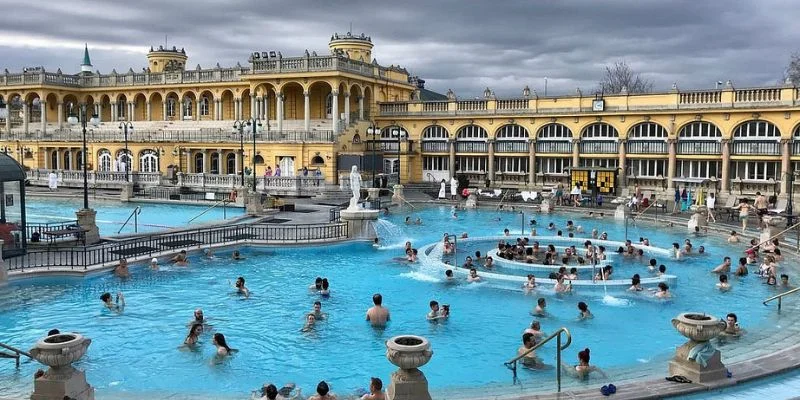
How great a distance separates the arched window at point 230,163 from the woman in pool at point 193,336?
142ft

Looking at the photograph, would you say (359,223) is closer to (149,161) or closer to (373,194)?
(373,194)

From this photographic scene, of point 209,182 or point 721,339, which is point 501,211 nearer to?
point 209,182

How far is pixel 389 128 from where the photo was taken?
5725 centimetres

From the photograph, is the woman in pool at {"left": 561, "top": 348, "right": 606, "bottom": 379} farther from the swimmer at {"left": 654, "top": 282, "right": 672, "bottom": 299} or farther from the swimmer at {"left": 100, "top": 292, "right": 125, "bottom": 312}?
the swimmer at {"left": 100, "top": 292, "right": 125, "bottom": 312}

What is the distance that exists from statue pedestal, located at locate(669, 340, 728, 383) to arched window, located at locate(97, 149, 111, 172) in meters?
59.1

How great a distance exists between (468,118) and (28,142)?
42.4 metres

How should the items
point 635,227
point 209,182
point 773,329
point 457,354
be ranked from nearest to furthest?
point 457,354 → point 773,329 → point 635,227 → point 209,182

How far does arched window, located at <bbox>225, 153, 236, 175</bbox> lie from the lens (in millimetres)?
57750

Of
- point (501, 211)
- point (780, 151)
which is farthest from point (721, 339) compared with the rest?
point (780, 151)

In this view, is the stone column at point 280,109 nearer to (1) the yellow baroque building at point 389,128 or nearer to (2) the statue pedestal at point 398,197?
(1) the yellow baroque building at point 389,128

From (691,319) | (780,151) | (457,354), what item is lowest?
(457,354)

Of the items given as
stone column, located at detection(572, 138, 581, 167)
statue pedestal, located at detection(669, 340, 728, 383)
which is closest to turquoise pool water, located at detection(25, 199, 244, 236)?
stone column, located at detection(572, 138, 581, 167)

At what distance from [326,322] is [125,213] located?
1056 inches

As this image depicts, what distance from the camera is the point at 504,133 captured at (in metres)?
52.8
